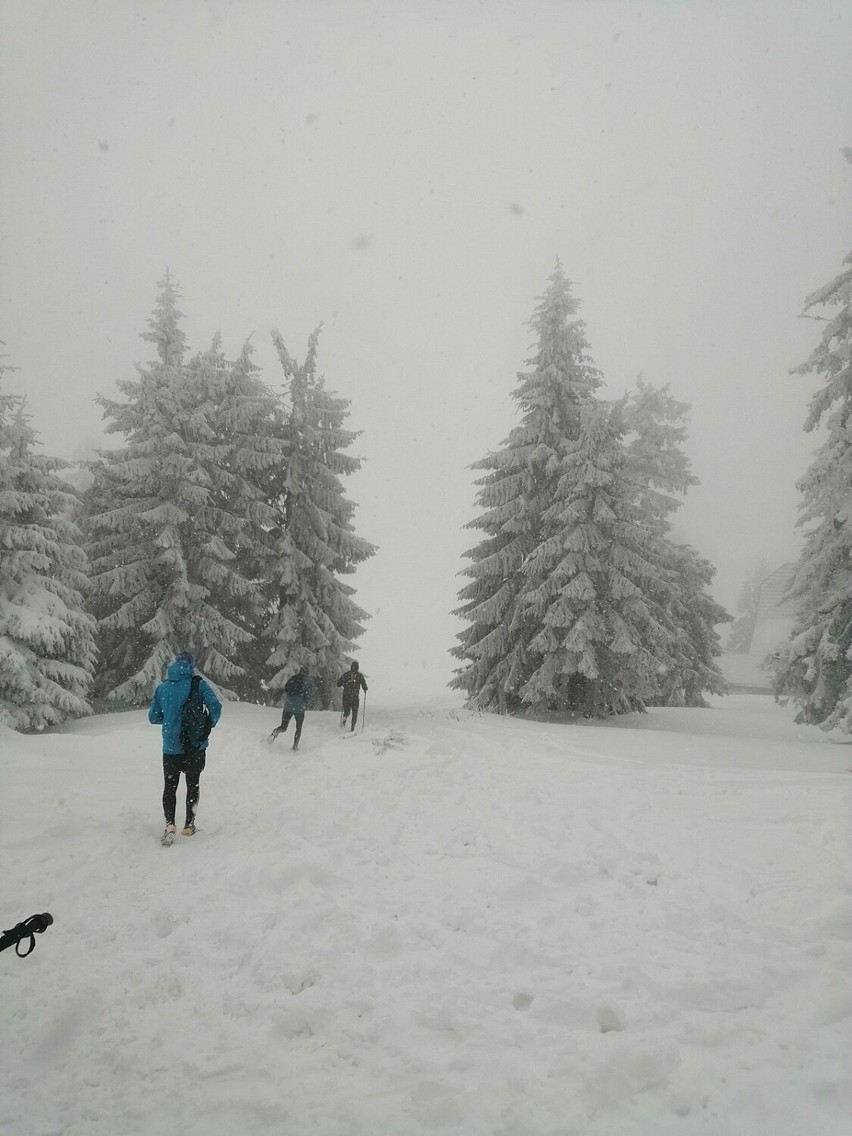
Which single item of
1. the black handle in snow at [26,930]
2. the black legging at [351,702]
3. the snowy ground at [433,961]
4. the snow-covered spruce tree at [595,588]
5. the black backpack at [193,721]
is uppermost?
the snow-covered spruce tree at [595,588]

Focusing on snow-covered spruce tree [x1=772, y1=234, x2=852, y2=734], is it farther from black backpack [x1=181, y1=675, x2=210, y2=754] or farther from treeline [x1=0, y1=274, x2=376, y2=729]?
treeline [x1=0, y1=274, x2=376, y2=729]

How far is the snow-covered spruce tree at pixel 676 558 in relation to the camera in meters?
20.5

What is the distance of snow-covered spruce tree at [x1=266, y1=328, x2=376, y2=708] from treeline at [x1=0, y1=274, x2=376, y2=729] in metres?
0.05

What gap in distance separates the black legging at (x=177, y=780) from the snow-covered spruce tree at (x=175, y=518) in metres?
9.27

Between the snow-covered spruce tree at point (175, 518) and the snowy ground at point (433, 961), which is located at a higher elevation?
the snow-covered spruce tree at point (175, 518)

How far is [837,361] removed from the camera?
1271 centimetres

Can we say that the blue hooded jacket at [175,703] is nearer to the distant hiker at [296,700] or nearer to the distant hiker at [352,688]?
the distant hiker at [296,700]

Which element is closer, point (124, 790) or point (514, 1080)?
point (514, 1080)

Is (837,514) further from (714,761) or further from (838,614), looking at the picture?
(714,761)

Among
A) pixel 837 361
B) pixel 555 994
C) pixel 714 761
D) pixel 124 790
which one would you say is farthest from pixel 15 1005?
pixel 837 361

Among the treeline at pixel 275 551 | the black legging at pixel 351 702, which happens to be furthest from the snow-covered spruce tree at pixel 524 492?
the black legging at pixel 351 702

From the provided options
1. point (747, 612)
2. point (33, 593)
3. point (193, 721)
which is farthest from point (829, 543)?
point (747, 612)

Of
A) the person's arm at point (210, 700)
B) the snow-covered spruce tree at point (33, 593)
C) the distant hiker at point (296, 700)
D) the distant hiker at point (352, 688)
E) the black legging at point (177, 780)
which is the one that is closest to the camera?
the black legging at point (177, 780)

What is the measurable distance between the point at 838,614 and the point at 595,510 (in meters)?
6.06
